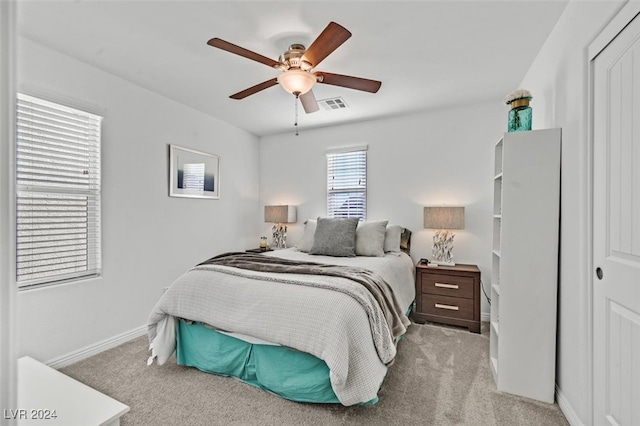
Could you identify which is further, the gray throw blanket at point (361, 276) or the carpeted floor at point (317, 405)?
the gray throw blanket at point (361, 276)

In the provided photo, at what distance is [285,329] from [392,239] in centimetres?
205

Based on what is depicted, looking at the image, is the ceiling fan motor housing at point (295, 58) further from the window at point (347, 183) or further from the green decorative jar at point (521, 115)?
the window at point (347, 183)

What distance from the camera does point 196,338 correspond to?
2260 mm

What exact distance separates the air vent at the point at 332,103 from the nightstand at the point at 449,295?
Result: 2077 millimetres

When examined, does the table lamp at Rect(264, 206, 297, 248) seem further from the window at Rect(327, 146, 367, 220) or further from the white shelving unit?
the white shelving unit

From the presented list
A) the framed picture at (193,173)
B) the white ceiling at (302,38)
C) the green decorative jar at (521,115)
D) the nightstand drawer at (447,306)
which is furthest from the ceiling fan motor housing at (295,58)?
the nightstand drawer at (447,306)

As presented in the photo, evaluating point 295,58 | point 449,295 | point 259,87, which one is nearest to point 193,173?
point 259,87

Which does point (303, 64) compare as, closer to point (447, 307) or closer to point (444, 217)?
point (444, 217)

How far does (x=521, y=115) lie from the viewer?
209 centimetres

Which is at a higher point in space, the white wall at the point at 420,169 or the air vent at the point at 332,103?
the air vent at the point at 332,103

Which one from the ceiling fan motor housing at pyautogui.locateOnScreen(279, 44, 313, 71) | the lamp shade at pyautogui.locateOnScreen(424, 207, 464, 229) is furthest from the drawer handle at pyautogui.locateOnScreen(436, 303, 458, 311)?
the ceiling fan motor housing at pyautogui.locateOnScreen(279, 44, 313, 71)

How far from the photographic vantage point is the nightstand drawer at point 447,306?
10.0ft

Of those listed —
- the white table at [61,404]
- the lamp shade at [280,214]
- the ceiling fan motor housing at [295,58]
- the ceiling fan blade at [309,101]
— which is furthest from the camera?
the lamp shade at [280,214]

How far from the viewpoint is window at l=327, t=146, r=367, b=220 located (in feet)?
13.4
